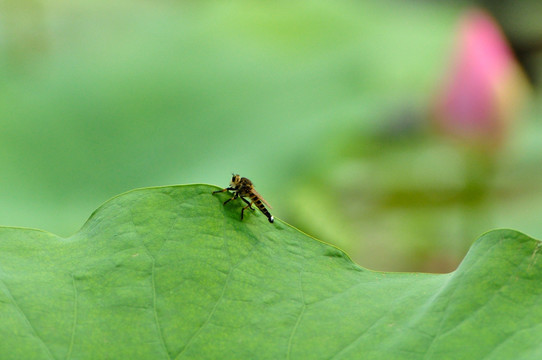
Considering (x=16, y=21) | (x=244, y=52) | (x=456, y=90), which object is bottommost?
(x=456, y=90)

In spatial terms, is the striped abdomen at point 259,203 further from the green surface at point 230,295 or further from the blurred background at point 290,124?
the blurred background at point 290,124

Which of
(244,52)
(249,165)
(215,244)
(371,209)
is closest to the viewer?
(215,244)

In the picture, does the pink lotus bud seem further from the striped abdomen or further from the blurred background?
the striped abdomen

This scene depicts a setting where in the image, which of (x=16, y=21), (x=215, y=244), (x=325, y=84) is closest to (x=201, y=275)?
(x=215, y=244)

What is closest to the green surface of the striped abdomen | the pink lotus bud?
the striped abdomen

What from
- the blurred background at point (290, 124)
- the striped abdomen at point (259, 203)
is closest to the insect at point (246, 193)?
the striped abdomen at point (259, 203)

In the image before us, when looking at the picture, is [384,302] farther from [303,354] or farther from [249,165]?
[249,165]

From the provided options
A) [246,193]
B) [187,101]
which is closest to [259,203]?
[246,193]
